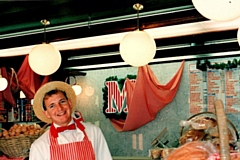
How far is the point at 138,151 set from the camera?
6648 millimetres

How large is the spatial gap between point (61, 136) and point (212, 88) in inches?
149

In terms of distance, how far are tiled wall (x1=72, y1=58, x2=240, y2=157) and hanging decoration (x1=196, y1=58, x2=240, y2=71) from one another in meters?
0.19

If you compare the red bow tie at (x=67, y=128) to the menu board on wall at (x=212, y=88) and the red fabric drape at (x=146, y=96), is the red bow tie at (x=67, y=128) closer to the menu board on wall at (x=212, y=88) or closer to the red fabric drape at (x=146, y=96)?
the red fabric drape at (x=146, y=96)

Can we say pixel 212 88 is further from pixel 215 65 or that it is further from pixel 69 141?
pixel 69 141

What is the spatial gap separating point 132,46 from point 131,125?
2.82 meters

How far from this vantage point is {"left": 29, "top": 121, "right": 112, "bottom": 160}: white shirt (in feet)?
9.25

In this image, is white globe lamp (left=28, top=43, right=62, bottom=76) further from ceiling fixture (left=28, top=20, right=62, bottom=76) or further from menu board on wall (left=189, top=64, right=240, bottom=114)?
menu board on wall (left=189, top=64, right=240, bottom=114)

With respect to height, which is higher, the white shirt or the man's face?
the man's face

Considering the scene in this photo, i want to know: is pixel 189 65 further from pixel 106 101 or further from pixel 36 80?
pixel 36 80

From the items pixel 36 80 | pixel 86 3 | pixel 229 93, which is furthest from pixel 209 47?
pixel 36 80

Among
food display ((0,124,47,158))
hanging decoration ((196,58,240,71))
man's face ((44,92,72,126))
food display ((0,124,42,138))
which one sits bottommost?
food display ((0,124,47,158))

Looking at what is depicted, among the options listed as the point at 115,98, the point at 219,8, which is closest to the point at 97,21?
the point at 115,98

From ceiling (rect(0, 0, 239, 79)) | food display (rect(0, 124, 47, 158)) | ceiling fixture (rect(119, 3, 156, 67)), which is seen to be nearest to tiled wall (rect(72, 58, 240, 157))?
ceiling (rect(0, 0, 239, 79))

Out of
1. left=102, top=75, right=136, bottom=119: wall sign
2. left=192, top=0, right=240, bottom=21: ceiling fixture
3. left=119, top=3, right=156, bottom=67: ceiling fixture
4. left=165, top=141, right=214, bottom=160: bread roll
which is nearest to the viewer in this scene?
left=165, top=141, right=214, bottom=160: bread roll
